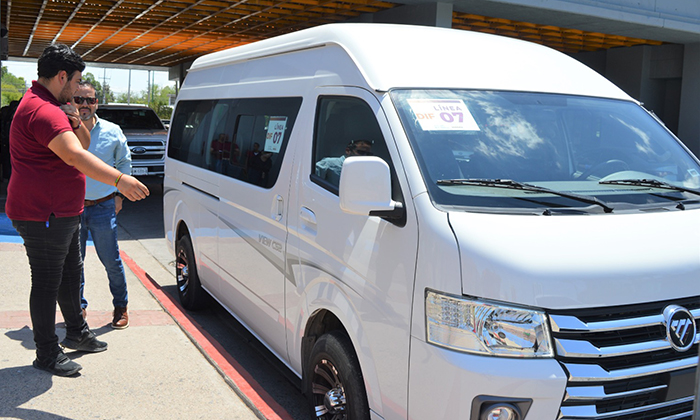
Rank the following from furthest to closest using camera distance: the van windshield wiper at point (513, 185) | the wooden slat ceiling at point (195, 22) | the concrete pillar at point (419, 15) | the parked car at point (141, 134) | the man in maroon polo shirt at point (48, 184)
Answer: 1. the wooden slat ceiling at point (195, 22)
2. the parked car at point (141, 134)
3. the concrete pillar at point (419, 15)
4. the man in maroon polo shirt at point (48, 184)
5. the van windshield wiper at point (513, 185)

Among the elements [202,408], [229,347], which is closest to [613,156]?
[202,408]

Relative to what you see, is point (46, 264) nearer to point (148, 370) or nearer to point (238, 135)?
point (148, 370)

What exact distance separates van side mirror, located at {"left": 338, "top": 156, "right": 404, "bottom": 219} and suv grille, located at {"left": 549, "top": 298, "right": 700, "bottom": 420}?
2.71ft

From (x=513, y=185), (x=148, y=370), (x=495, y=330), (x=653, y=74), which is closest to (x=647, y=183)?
(x=513, y=185)

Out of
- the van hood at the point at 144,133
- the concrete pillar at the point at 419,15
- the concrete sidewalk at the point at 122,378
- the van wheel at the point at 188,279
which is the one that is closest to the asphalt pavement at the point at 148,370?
the concrete sidewalk at the point at 122,378

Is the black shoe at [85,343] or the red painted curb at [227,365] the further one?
the black shoe at [85,343]

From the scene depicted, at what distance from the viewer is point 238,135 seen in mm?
5023

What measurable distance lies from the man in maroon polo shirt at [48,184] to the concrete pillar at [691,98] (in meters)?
20.8

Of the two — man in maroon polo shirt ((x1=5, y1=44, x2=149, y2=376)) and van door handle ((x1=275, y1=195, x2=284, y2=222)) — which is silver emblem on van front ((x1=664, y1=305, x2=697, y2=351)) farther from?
man in maroon polo shirt ((x1=5, y1=44, x2=149, y2=376))

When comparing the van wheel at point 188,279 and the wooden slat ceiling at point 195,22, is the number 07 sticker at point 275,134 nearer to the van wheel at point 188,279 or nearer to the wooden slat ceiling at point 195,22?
the van wheel at point 188,279

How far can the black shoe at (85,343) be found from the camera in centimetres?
473

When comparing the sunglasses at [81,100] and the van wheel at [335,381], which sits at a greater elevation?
the sunglasses at [81,100]

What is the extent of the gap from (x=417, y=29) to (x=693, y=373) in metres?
2.34

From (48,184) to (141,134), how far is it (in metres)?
12.3
